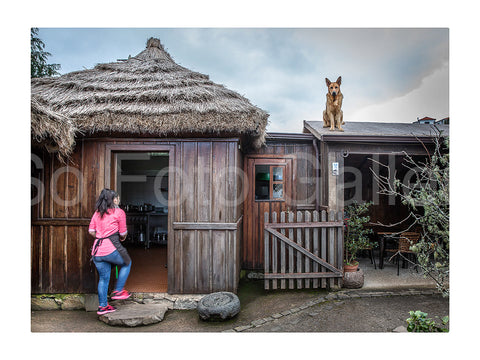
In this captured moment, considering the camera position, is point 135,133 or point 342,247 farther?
point 342,247

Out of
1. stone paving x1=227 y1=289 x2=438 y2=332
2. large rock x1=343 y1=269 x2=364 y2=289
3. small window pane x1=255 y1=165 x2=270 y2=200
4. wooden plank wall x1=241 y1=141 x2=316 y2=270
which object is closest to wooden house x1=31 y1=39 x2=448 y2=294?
large rock x1=343 y1=269 x2=364 y2=289

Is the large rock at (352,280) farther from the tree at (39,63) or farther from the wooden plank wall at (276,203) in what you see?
the tree at (39,63)

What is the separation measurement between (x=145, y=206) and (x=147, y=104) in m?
4.83

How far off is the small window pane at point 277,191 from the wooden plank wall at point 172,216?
1906 mm

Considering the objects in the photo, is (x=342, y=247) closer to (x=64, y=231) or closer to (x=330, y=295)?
(x=330, y=295)

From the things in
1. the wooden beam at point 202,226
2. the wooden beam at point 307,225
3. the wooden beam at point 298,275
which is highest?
the wooden beam at point 202,226

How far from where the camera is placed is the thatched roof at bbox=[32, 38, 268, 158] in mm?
3943

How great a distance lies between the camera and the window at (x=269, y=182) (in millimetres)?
5910

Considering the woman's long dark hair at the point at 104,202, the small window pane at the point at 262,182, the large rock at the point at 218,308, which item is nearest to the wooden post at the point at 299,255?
the large rock at the point at 218,308

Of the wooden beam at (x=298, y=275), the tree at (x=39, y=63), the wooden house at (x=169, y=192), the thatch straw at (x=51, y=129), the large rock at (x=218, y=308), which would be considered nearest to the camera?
the thatch straw at (x=51, y=129)

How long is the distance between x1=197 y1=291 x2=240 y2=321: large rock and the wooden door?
2.10 metres
